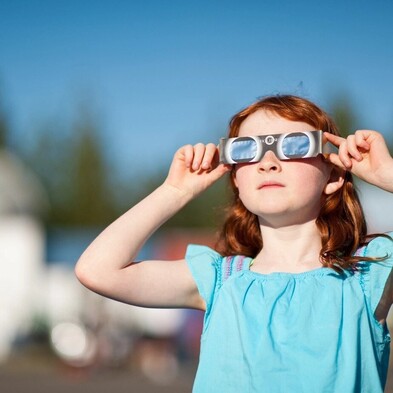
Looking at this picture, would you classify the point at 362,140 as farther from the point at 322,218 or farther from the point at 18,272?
the point at 18,272

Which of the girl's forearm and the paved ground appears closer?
the girl's forearm

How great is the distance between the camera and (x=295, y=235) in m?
3.13

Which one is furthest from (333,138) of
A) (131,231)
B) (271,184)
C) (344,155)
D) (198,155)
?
(131,231)

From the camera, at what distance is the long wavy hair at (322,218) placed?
310 cm

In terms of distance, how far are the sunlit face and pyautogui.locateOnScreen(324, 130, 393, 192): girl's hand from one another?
0.11 meters

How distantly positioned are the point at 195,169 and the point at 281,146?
0.49 metres

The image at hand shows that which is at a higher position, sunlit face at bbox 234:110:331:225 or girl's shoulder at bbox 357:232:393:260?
sunlit face at bbox 234:110:331:225

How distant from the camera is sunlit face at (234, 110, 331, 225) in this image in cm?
301

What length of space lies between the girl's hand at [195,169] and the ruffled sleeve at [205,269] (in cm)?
27

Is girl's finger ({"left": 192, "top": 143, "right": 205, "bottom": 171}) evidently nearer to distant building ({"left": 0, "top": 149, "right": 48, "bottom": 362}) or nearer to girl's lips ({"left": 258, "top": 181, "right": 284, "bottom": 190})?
girl's lips ({"left": 258, "top": 181, "right": 284, "bottom": 190})

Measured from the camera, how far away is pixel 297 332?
112 inches

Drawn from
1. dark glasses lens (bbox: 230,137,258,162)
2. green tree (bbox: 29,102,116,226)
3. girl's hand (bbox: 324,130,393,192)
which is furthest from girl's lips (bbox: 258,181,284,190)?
green tree (bbox: 29,102,116,226)

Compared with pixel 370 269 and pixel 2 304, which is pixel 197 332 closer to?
pixel 2 304

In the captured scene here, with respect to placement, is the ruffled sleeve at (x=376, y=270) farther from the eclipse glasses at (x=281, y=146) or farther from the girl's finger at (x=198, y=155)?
the girl's finger at (x=198, y=155)
